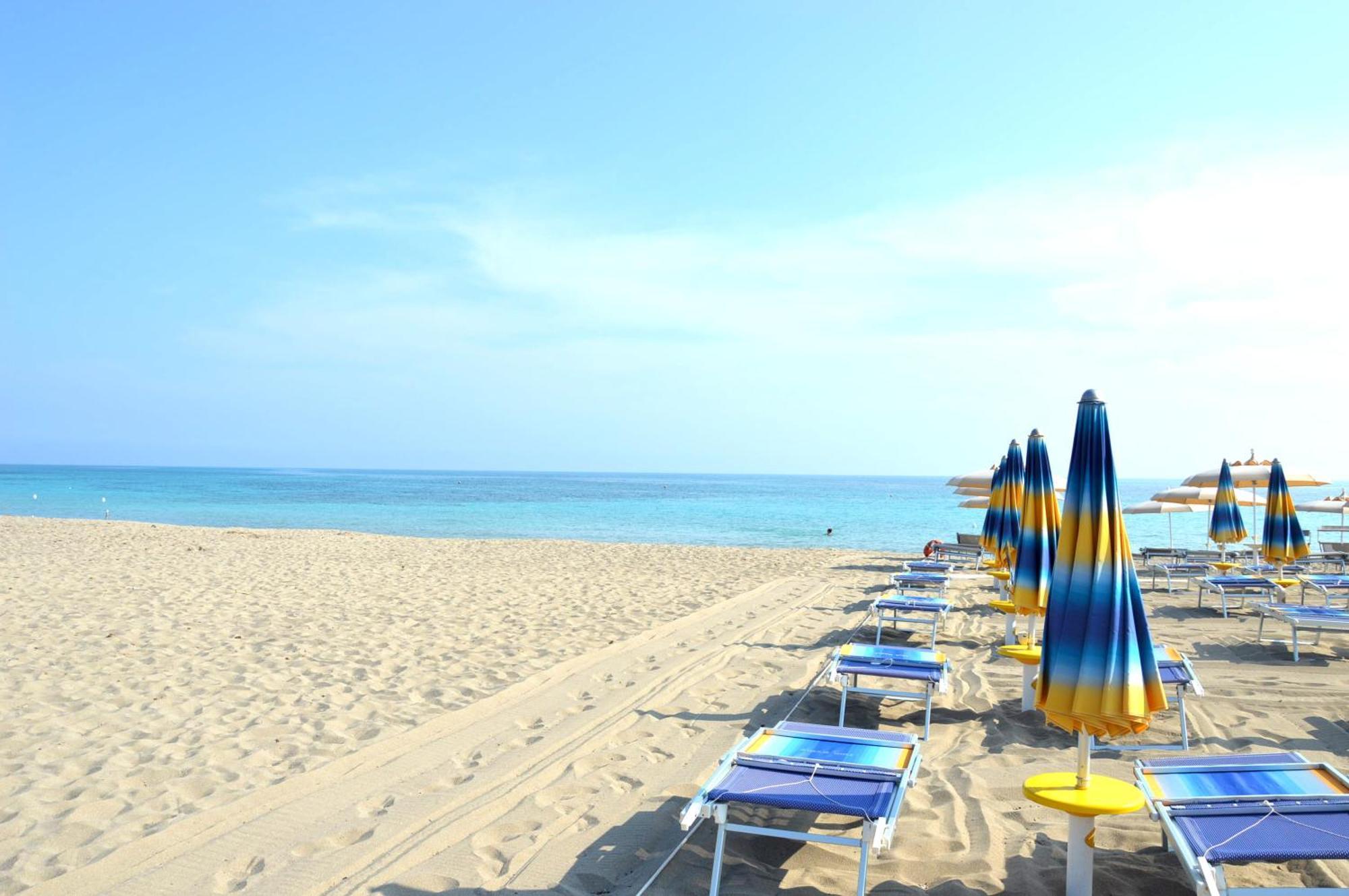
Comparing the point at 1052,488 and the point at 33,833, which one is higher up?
the point at 1052,488

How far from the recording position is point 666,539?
27.8 metres

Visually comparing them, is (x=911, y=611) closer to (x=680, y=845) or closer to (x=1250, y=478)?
(x=680, y=845)

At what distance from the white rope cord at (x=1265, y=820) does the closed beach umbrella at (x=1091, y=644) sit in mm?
235

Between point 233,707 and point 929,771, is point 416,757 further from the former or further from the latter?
point 929,771

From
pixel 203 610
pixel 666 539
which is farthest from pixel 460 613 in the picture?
pixel 666 539

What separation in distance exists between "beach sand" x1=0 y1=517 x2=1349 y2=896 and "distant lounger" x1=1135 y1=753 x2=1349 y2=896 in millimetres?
375

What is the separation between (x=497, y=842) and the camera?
3.75 meters

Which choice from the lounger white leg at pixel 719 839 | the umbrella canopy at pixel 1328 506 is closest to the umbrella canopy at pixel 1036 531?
the lounger white leg at pixel 719 839

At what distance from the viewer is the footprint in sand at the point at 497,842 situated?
350cm

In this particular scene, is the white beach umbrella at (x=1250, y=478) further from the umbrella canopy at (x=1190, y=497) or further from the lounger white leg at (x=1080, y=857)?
the lounger white leg at (x=1080, y=857)

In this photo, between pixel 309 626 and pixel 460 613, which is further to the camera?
pixel 460 613

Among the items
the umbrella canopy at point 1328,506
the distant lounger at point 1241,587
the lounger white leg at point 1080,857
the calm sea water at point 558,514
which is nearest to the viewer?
the lounger white leg at point 1080,857

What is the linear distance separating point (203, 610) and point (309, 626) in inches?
61.8

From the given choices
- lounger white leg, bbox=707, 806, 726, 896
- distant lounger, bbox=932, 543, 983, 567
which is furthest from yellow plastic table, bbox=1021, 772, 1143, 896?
distant lounger, bbox=932, 543, 983, 567
